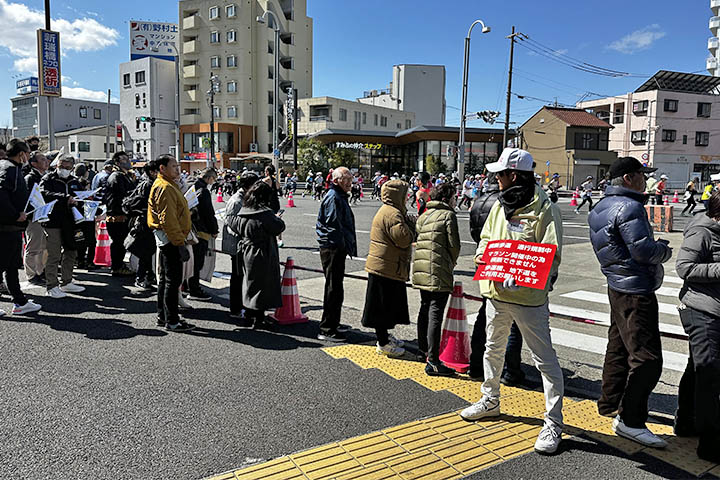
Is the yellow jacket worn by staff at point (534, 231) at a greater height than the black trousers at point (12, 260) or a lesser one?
greater

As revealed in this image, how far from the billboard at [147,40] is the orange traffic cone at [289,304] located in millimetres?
77555

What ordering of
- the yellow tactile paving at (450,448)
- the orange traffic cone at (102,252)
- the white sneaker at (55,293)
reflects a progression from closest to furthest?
the yellow tactile paving at (450,448)
the white sneaker at (55,293)
the orange traffic cone at (102,252)

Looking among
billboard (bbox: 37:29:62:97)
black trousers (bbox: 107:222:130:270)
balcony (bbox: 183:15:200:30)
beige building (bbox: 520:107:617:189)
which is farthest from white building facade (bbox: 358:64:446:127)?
black trousers (bbox: 107:222:130:270)

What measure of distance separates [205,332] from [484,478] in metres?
3.81

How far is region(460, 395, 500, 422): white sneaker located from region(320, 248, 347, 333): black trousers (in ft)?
7.29

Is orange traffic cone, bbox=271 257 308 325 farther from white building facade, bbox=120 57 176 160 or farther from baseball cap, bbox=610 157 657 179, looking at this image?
white building facade, bbox=120 57 176 160

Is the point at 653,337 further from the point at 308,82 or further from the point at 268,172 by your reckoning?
the point at 308,82

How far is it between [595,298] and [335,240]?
5.14 m

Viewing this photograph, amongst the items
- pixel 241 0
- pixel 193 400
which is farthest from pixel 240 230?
pixel 241 0

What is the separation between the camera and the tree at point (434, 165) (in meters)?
56.4

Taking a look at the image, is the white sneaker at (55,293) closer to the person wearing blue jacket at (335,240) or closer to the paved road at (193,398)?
the paved road at (193,398)


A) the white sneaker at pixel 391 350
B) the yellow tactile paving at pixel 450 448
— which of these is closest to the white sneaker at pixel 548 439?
the yellow tactile paving at pixel 450 448

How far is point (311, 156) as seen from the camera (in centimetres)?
5559

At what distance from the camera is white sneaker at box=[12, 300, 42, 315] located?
6441 mm
